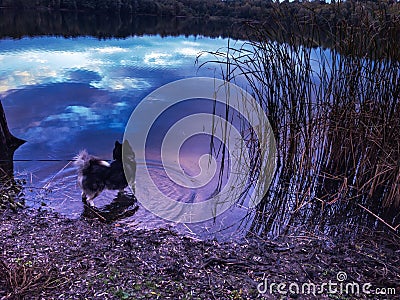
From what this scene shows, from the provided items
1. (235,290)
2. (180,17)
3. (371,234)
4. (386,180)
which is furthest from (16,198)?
(180,17)

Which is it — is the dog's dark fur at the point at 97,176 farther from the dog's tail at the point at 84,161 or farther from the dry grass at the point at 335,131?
the dry grass at the point at 335,131

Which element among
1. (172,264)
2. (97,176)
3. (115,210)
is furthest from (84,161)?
(172,264)

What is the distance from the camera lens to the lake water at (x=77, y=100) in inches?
133

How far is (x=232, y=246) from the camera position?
2709 millimetres

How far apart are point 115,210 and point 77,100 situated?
324cm

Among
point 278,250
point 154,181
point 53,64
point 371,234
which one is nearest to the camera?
point 278,250

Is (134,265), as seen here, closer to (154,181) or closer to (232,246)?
(232,246)

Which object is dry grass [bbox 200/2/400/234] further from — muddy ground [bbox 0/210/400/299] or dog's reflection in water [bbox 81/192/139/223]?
dog's reflection in water [bbox 81/192/139/223]

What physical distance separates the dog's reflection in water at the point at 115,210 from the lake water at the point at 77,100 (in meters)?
0.03

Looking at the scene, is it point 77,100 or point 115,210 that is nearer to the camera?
point 115,210

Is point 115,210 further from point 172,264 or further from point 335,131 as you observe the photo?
point 335,131

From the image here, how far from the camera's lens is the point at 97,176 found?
3.38 metres

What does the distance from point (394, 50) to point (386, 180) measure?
1.07m

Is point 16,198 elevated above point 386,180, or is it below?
below
